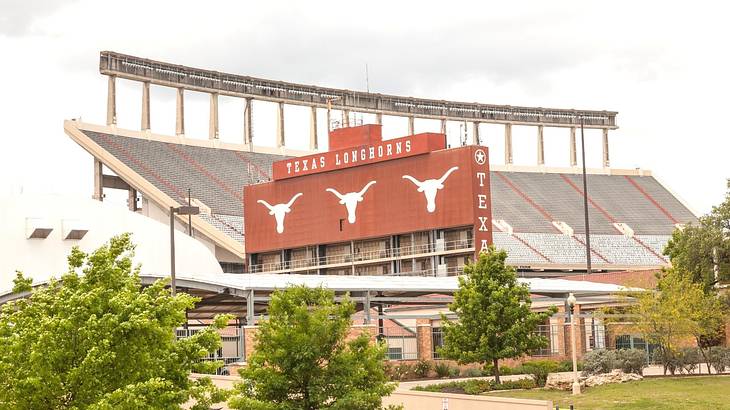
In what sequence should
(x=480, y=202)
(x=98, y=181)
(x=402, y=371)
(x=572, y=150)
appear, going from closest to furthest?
(x=402, y=371), (x=480, y=202), (x=98, y=181), (x=572, y=150)

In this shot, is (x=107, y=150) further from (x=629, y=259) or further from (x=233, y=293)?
(x=233, y=293)

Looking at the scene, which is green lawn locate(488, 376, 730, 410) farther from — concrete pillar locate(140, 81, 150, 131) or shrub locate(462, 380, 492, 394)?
concrete pillar locate(140, 81, 150, 131)

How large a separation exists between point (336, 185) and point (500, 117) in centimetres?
4763

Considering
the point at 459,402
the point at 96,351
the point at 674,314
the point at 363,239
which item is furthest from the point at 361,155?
the point at 96,351

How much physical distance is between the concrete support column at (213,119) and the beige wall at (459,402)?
87.5 meters

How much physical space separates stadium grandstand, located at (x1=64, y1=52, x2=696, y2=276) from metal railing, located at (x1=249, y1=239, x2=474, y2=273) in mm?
148

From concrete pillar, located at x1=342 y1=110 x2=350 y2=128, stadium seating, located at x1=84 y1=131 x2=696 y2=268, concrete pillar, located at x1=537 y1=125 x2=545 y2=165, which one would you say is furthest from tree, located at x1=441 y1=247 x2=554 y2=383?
concrete pillar, located at x1=537 y1=125 x2=545 y2=165

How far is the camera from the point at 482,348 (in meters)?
45.2

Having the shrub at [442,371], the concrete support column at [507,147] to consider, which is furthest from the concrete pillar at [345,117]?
the shrub at [442,371]

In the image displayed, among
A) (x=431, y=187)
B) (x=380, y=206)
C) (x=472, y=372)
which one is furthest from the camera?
(x=380, y=206)

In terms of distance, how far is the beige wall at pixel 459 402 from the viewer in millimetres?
32125

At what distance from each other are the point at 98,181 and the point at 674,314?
71276mm

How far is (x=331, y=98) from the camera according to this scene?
126 meters

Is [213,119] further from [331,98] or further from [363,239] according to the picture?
[363,239]
